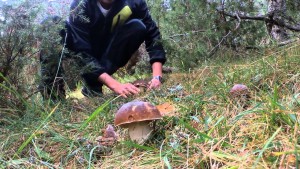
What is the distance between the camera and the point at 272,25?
3250 millimetres

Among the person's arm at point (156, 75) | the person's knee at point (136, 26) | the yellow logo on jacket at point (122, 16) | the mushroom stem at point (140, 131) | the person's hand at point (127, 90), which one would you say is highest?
the yellow logo on jacket at point (122, 16)

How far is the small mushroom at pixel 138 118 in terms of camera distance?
4.65 ft

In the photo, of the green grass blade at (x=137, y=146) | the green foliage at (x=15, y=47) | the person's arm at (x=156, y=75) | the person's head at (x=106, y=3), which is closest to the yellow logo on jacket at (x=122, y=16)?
the person's head at (x=106, y=3)

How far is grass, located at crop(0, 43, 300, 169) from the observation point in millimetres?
1098

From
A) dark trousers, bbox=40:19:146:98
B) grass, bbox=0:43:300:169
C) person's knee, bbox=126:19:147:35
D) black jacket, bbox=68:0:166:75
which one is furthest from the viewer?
person's knee, bbox=126:19:147:35

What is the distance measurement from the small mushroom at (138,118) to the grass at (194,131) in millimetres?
49

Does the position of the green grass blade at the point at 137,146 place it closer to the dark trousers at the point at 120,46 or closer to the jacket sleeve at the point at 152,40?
the dark trousers at the point at 120,46

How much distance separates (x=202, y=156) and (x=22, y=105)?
4.88 feet

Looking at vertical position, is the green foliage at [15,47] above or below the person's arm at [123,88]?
above

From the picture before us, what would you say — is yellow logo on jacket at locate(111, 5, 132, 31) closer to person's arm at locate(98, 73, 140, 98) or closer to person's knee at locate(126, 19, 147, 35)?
person's knee at locate(126, 19, 147, 35)

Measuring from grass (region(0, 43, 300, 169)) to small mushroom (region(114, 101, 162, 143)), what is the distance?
49 millimetres

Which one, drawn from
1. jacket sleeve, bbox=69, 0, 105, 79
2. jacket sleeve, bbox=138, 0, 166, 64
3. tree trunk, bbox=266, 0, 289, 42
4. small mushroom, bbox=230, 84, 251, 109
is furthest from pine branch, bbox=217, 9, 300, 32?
small mushroom, bbox=230, 84, 251, 109

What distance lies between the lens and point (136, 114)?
1.42m

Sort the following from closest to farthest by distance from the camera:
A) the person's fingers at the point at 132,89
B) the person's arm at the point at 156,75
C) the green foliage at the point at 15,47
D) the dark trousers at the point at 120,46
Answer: the green foliage at the point at 15,47 < the person's fingers at the point at 132,89 < the person's arm at the point at 156,75 < the dark trousers at the point at 120,46
